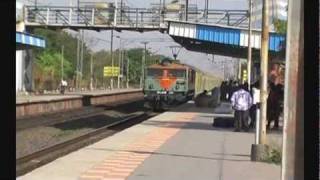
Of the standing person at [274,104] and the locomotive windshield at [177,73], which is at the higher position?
the locomotive windshield at [177,73]

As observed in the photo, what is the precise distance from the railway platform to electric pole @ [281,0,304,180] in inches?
237

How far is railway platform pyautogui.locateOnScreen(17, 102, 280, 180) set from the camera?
40.7 feet

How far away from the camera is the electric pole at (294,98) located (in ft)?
19.6

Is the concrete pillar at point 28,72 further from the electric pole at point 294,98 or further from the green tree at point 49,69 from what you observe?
the electric pole at point 294,98

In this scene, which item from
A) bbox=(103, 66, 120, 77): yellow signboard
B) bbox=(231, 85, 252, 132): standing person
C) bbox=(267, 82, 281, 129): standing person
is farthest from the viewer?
bbox=(103, 66, 120, 77): yellow signboard

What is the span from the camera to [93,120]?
38594 millimetres

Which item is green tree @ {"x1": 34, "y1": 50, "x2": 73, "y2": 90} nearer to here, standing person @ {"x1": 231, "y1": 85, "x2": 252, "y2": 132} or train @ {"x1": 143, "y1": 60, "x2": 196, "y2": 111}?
train @ {"x1": 143, "y1": 60, "x2": 196, "y2": 111}

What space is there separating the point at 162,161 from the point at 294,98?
8710mm

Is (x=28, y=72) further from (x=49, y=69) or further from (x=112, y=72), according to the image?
(x=112, y=72)

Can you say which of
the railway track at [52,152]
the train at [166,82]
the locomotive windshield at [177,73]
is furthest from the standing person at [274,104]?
the locomotive windshield at [177,73]

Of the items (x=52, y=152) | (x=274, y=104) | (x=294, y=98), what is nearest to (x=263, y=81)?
(x=52, y=152)

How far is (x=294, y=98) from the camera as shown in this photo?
19.7ft

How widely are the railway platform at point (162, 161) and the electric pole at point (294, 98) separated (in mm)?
6019

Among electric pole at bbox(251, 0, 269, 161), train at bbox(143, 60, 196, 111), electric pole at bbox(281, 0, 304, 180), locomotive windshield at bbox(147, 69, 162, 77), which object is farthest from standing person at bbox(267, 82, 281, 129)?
locomotive windshield at bbox(147, 69, 162, 77)
